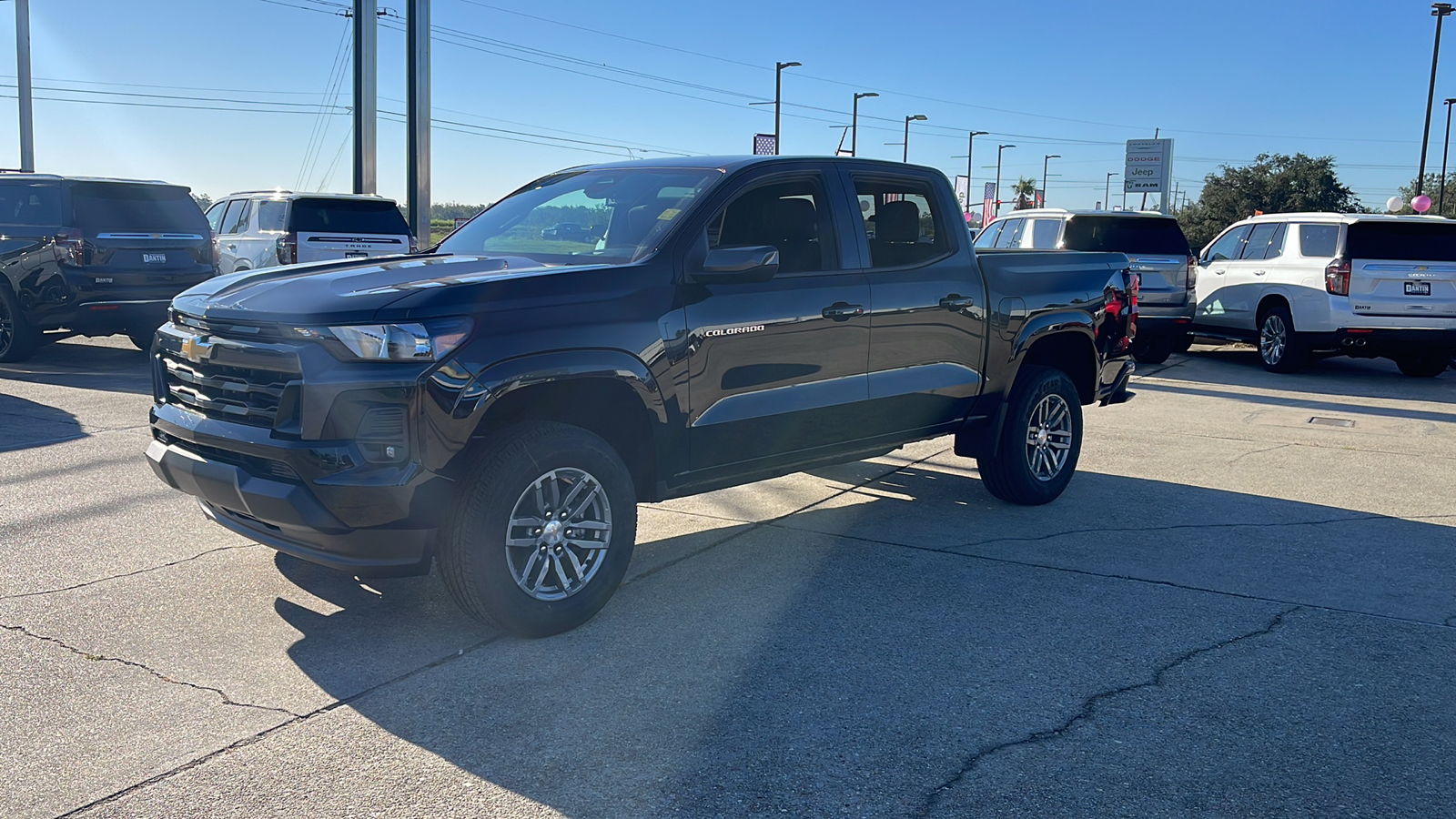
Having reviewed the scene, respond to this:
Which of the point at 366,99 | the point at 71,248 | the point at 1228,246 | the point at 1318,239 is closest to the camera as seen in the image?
the point at 71,248

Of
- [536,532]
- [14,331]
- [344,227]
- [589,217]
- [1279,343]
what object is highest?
[344,227]

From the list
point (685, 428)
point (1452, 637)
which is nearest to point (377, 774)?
point (685, 428)

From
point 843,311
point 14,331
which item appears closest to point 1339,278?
point 843,311

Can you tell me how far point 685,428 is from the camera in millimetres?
5039

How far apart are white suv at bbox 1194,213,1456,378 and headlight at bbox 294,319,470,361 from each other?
12296 mm

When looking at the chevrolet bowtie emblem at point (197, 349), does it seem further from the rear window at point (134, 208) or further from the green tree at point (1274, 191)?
the green tree at point (1274, 191)

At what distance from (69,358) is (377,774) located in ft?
40.1

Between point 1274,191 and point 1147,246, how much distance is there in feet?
178

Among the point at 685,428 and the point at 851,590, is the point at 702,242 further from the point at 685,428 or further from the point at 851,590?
the point at 851,590

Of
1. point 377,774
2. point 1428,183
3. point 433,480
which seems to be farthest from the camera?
point 1428,183

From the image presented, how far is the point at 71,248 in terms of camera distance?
12.0 m

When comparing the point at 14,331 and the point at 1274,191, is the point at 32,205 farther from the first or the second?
the point at 1274,191

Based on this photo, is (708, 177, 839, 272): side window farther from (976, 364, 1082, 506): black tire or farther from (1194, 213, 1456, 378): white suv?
(1194, 213, 1456, 378): white suv

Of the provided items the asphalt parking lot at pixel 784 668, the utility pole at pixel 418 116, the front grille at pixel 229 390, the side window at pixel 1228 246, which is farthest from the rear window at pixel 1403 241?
the utility pole at pixel 418 116
